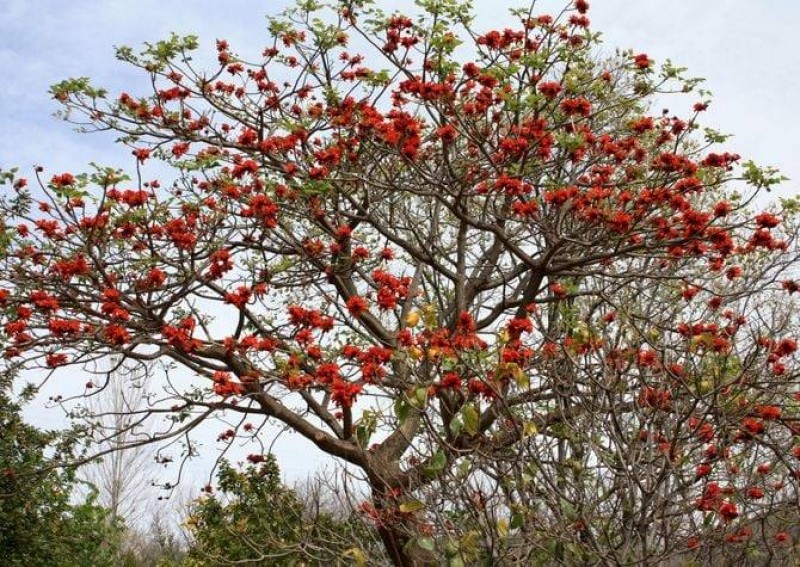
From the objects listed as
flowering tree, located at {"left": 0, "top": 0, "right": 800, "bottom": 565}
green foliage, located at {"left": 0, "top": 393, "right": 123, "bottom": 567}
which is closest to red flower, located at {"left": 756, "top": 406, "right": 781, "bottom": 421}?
flowering tree, located at {"left": 0, "top": 0, "right": 800, "bottom": 565}

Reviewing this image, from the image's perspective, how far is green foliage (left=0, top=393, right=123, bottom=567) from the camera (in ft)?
29.2

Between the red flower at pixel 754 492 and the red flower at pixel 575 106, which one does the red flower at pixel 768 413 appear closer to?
the red flower at pixel 754 492

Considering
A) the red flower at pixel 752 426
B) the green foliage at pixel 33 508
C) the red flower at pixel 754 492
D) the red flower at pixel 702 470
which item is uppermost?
the green foliage at pixel 33 508

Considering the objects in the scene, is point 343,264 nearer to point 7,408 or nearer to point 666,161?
point 666,161

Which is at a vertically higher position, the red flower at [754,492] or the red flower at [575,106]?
the red flower at [575,106]

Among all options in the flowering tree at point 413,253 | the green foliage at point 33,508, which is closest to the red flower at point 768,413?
the flowering tree at point 413,253

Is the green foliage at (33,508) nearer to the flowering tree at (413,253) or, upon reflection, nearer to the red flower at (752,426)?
the flowering tree at (413,253)

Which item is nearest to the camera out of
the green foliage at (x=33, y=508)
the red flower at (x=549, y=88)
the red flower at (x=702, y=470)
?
the red flower at (x=702, y=470)

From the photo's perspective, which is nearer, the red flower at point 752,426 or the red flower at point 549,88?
the red flower at point 752,426

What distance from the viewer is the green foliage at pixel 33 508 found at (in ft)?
29.2

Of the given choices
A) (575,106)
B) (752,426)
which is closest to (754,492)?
(752,426)

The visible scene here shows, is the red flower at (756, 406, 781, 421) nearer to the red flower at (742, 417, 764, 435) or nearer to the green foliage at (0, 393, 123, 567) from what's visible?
the red flower at (742, 417, 764, 435)

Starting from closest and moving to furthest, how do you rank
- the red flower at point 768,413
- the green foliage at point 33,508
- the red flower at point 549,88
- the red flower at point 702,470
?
1. the red flower at point 702,470
2. the red flower at point 768,413
3. the red flower at point 549,88
4. the green foliage at point 33,508

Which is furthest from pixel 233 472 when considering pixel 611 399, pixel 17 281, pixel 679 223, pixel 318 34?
pixel 611 399
